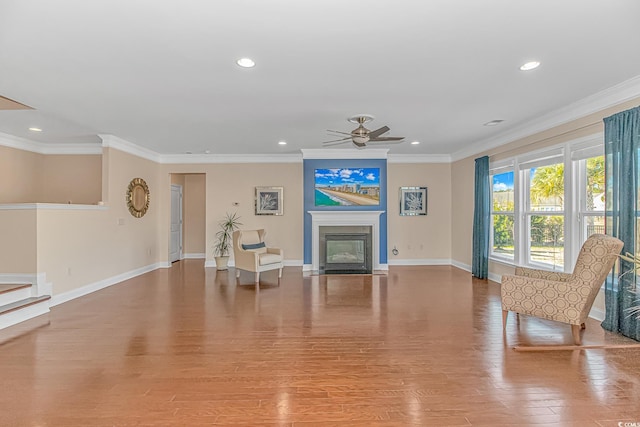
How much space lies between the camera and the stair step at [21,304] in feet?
13.0

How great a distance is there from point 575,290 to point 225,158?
6.96 meters

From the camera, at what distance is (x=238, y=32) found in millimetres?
2578

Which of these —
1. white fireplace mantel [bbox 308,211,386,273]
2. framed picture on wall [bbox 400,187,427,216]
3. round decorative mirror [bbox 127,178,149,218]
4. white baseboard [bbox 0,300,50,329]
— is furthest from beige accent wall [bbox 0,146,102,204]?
framed picture on wall [bbox 400,187,427,216]

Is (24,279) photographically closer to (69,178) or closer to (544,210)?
(69,178)

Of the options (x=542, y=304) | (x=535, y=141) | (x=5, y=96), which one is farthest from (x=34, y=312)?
(x=535, y=141)

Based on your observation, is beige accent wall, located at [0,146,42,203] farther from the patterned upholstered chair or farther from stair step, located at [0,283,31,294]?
the patterned upholstered chair

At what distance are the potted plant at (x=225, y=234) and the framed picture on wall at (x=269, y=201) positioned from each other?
1.94 ft

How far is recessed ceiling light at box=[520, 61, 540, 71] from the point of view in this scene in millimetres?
→ 3141

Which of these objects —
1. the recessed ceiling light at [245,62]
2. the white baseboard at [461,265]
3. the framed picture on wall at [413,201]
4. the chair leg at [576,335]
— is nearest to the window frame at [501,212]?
the white baseboard at [461,265]

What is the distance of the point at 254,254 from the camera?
6.38 meters

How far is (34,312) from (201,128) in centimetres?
335

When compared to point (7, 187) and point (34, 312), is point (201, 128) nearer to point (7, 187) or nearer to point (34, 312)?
point (34, 312)

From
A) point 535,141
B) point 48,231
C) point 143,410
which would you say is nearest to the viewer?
point 143,410

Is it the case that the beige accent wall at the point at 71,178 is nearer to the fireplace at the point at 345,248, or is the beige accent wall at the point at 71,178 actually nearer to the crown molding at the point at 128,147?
the crown molding at the point at 128,147
